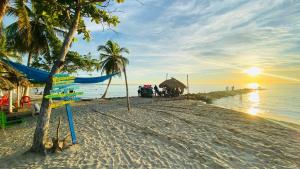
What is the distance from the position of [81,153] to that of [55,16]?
16.6ft

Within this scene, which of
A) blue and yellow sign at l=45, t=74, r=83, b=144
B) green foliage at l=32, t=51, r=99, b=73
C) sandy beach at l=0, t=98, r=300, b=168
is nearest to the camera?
sandy beach at l=0, t=98, r=300, b=168

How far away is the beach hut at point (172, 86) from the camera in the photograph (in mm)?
30497

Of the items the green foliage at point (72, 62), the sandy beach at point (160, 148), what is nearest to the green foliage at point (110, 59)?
the green foliage at point (72, 62)

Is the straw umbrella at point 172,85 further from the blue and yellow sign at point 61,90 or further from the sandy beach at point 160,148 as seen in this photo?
the blue and yellow sign at point 61,90

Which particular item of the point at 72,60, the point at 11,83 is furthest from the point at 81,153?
the point at 72,60

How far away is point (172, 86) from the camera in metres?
30.3

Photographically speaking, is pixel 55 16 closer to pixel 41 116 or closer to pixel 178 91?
pixel 41 116

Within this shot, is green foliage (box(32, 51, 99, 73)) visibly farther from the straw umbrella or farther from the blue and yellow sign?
the blue and yellow sign

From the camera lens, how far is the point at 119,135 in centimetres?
909

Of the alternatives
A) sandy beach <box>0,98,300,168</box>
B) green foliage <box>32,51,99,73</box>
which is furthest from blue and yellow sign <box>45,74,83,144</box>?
green foliage <box>32,51,99,73</box>

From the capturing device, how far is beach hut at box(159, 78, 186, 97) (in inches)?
1201

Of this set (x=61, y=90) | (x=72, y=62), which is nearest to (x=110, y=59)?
(x=72, y=62)

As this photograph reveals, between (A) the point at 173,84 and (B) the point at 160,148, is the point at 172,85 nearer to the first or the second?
(A) the point at 173,84

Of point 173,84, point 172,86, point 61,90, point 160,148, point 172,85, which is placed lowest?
point 160,148
